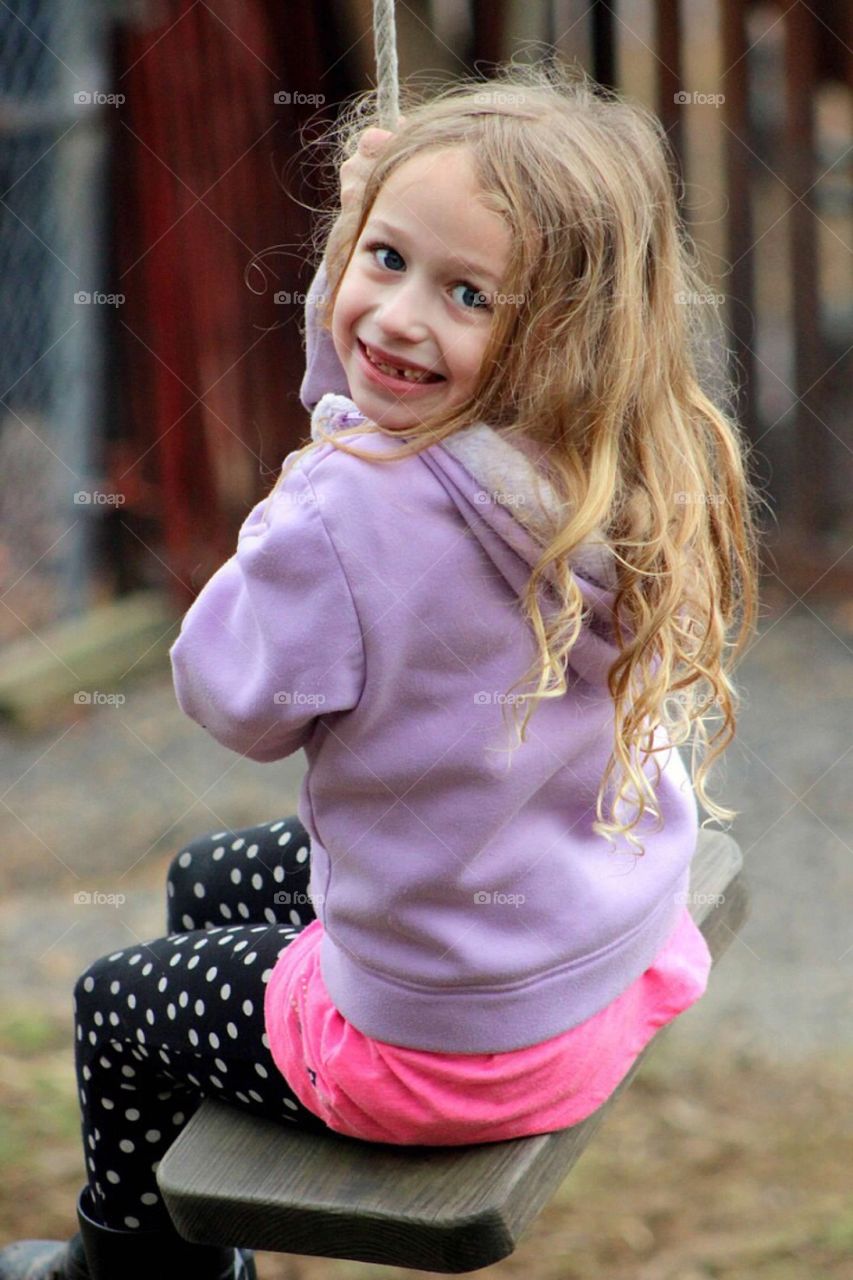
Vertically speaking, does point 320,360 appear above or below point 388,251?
below

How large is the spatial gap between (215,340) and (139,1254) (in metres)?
3.12

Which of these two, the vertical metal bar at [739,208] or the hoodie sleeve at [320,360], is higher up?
the hoodie sleeve at [320,360]

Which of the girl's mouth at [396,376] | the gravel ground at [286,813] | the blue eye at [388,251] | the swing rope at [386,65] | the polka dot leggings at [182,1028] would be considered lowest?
the gravel ground at [286,813]

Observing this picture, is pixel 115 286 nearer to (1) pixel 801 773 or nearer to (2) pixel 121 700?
(2) pixel 121 700

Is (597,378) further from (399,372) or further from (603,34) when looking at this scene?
(603,34)

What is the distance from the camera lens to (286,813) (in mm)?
3447

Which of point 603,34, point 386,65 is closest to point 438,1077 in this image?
point 386,65

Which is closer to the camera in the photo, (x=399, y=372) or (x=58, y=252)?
(x=399, y=372)

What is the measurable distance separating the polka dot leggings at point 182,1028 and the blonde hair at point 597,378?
1.16 ft

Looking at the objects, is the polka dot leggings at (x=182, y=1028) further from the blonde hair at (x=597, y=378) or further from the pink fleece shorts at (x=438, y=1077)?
the blonde hair at (x=597, y=378)

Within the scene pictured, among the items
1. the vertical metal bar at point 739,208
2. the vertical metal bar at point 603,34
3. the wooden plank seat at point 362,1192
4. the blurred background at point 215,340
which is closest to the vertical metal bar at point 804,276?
the blurred background at point 215,340

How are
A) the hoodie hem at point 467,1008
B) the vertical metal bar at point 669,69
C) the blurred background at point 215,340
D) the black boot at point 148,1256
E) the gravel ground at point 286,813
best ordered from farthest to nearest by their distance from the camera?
1. the vertical metal bar at point 669,69
2. the blurred background at point 215,340
3. the gravel ground at point 286,813
4. the black boot at point 148,1256
5. the hoodie hem at point 467,1008

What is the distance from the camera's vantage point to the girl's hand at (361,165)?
1.30 metres

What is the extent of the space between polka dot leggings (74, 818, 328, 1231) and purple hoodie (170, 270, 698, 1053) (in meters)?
0.12
